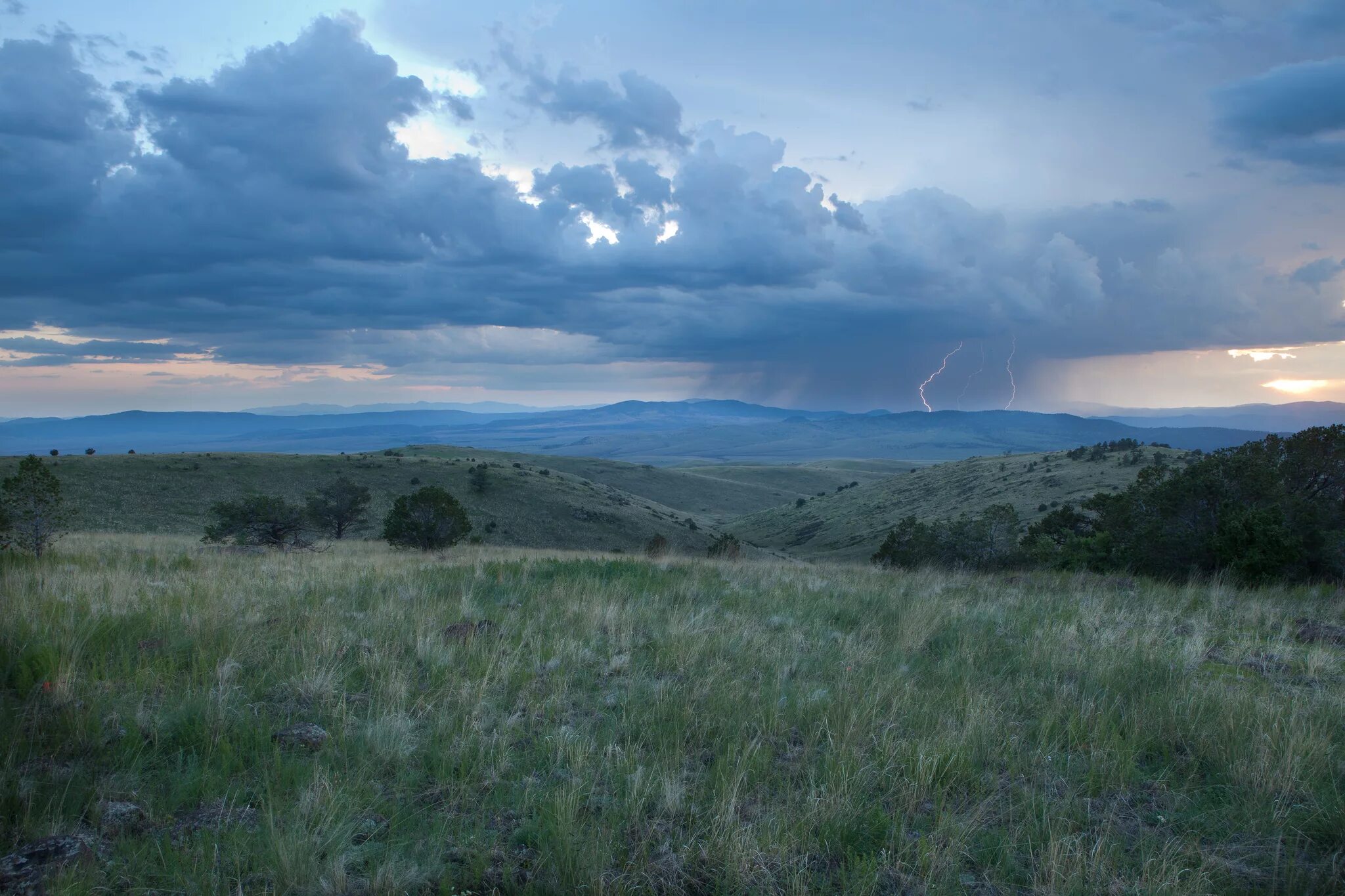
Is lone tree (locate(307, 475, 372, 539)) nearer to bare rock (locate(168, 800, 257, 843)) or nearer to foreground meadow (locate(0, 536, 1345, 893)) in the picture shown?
foreground meadow (locate(0, 536, 1345, 893))

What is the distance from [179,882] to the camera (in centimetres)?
279

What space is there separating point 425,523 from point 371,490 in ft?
134

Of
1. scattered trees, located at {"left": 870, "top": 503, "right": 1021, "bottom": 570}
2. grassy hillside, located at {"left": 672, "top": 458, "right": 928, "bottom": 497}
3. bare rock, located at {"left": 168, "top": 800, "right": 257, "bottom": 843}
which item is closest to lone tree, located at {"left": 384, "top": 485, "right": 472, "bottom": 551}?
scattered trees, located at {"left": 870, "top": 503, "right": 1021, "bottom": 570}

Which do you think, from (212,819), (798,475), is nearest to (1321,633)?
(212,819)

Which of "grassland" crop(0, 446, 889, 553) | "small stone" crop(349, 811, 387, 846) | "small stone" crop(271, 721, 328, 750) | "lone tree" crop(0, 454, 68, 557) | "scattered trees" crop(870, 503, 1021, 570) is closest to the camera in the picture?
"small stone" crop(349, 811, 387, 846)

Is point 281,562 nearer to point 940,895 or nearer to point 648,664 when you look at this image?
point 648,664

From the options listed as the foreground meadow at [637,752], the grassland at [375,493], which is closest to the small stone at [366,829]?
the foreground meadow at [637,752]

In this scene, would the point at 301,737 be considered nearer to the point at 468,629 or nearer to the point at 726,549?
the point at 468,629

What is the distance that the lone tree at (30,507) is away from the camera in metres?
12.3

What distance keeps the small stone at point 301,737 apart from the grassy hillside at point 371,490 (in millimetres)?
44046

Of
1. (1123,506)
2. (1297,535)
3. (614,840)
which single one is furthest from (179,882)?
(1123,506)

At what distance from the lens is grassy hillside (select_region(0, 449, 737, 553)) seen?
164ft

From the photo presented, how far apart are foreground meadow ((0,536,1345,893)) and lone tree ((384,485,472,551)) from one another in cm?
1826

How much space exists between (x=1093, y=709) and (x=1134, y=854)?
1772mm
